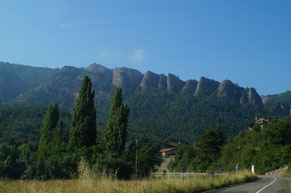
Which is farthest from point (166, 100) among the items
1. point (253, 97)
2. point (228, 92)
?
Result: point (253, 97)

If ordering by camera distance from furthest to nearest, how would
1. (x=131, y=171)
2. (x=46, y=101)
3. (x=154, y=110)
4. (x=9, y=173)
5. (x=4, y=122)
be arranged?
(x=46, y=101), (x=154, y=110), (x=4, y=122), (x=131, y=171), (x=9, y=173)

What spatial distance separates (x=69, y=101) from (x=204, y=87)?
7823 centimetres

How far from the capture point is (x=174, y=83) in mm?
180625

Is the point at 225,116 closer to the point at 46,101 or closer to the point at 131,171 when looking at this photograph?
the point at 46,101

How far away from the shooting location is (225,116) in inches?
5138

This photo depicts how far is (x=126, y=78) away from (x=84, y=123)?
155 m

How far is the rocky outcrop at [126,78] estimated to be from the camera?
602ft

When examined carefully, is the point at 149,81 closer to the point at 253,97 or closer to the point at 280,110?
the point at 253,97

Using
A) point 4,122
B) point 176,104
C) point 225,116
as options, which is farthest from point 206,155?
point 176,104

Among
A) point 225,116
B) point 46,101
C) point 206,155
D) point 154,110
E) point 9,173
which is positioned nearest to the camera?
point 9,173

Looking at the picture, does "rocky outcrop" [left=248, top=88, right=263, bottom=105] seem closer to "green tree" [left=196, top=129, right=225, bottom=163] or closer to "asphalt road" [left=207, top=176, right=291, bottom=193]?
"green tree" [left=196, top=129, right=225, bottom=163]

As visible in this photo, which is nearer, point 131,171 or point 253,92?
point 131,171

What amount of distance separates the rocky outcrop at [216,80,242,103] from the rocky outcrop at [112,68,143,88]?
52031 mm

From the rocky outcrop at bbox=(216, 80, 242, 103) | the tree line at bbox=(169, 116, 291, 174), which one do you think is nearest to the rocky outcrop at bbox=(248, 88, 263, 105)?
the rocky outcrop at bbox=(216, 80, 242, 103)
